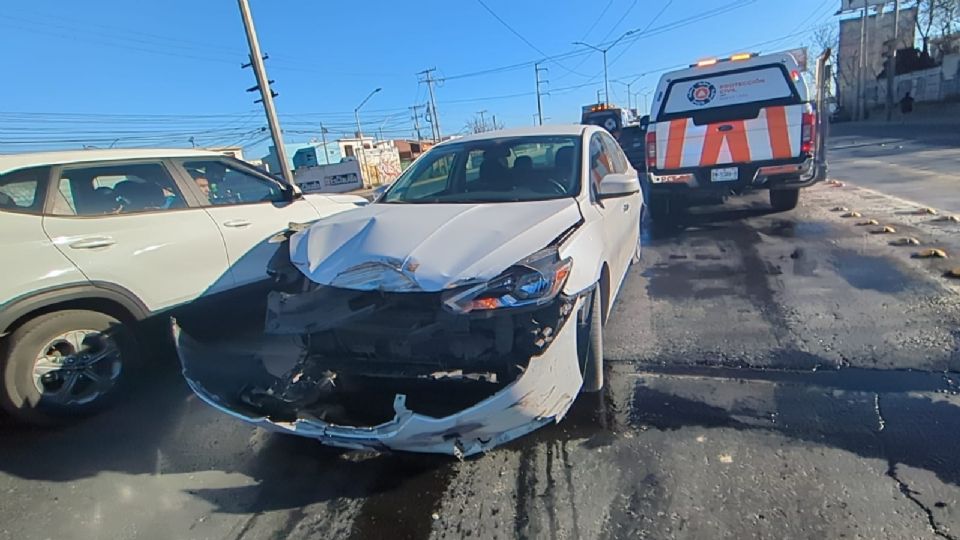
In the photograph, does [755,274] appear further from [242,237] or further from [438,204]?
[242,237]

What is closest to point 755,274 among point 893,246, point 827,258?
point 827,258

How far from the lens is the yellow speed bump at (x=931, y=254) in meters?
5.13

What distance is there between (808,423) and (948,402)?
85cm

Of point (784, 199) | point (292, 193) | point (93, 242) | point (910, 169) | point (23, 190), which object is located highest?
point (23, 190)

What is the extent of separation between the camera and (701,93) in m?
7.11

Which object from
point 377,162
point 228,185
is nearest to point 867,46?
point 377,162

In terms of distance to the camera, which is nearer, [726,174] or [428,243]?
[428,243]

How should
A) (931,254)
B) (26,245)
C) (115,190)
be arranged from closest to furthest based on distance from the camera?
(26,245) < (115,190) < (931,254)

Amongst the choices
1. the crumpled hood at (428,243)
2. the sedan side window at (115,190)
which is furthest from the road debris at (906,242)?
the sedan side window at (115,190)

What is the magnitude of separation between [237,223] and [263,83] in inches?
454

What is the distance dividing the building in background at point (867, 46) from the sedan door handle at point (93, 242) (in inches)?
2289

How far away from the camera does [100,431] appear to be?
322 cm

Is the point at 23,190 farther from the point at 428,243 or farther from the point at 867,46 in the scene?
the point at 867,46

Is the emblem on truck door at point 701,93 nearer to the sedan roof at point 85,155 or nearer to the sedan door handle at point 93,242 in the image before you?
the sedan roof at point 85,155
